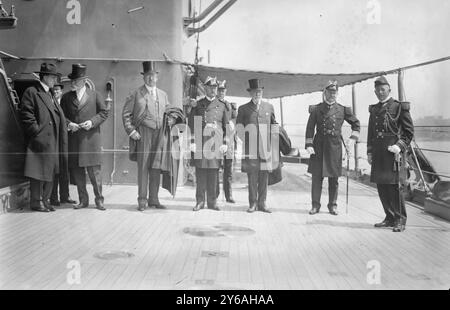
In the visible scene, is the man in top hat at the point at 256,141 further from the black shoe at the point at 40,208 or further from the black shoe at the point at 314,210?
the black shoe at the point at 40,208

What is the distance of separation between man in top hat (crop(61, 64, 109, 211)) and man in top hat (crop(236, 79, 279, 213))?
6.32ft

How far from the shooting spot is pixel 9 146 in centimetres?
598

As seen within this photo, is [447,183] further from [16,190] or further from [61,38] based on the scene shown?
[61,38]

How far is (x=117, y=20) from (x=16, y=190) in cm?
389

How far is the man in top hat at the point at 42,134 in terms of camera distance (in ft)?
18.8

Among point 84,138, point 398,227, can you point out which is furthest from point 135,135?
point 398,227

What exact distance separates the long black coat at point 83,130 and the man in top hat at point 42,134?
15 centimetres

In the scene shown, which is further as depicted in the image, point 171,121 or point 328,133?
point 171,121

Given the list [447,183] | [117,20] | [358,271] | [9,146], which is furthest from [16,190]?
[447,183]

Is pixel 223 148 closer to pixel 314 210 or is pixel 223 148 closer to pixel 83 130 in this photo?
pixel 314 210

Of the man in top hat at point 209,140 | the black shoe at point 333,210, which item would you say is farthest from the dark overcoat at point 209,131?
the black shoe at point 333,210

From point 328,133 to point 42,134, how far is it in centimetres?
368

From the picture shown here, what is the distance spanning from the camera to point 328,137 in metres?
6.17

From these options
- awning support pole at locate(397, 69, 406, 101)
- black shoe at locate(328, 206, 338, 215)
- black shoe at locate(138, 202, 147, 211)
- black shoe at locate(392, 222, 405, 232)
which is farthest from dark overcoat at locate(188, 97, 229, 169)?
awning support pole at locate(397, 69, 406, 101)
